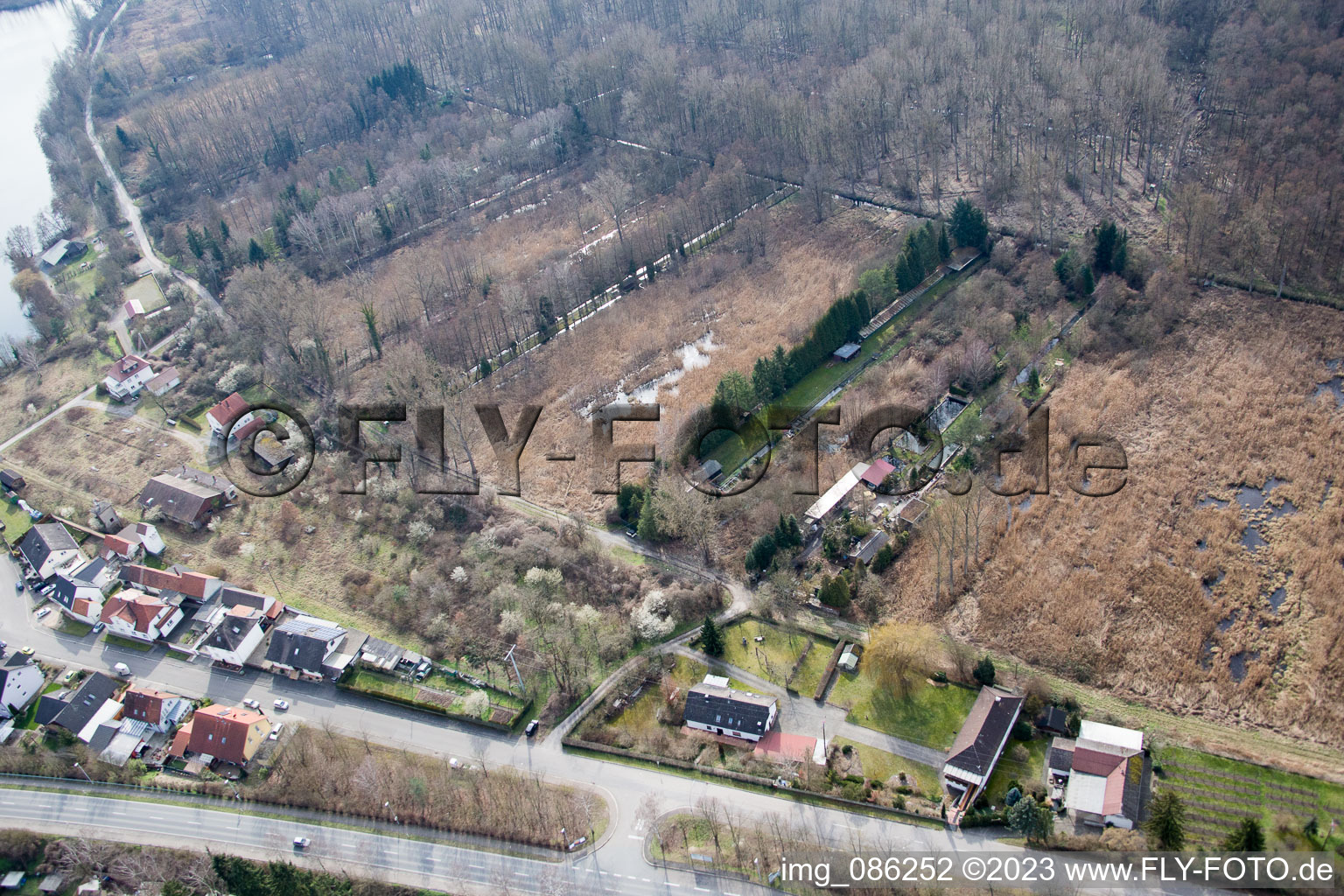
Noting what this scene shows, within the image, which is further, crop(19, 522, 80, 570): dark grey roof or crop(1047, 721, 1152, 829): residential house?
crop(19, 522, 80, 570): dark grey roof

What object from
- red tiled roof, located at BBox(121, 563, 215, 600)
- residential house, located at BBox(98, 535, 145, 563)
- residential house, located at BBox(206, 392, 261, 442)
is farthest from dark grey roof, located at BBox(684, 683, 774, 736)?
residential house, located at BBox(206, 392, 261, 442)

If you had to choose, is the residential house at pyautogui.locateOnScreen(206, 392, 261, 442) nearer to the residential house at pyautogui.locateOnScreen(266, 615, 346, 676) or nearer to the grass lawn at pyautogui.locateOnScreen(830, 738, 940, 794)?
the residential house at pyautogui.locateOnScreen(266, 615, 346, 676)

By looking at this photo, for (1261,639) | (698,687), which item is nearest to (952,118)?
(1261,639)

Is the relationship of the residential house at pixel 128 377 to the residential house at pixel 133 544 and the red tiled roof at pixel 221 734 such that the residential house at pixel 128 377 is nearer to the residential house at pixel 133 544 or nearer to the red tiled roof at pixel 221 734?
the residential house at pixel 133 544

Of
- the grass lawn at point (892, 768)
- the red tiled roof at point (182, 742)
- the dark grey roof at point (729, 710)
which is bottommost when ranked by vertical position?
the grass lawn at point (892, 768)

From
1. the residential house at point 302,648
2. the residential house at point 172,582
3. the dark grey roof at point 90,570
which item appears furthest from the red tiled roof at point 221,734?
the dark grey roof at point 90,570
